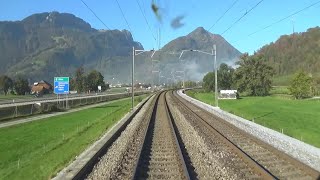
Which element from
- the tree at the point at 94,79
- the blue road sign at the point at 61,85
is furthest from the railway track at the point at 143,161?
the tree at the point at 94,79

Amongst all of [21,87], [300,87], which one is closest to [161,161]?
[300,87]

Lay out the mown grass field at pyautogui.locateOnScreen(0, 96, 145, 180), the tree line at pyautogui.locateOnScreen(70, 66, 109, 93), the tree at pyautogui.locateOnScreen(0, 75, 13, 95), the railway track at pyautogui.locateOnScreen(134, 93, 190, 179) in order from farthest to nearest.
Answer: the tree at pyautogui.locateOnScreen(0, 75, 13, 95), the tree line at pyautogui.locateOnScreen(70, 66, 109, 93), the mown grass field at pyautogui.locateOnScreen(0, 96, 145, 180), the railway track at pyautogui.locateOnScreen(134, 93, 190, 179)

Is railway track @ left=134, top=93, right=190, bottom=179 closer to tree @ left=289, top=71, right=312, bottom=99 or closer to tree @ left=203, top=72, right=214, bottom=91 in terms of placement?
tree @ left=289, top=71, right=312, bottom=99

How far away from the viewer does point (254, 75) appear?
12781cm

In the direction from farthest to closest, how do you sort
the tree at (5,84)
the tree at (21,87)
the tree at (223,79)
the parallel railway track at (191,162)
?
1. the tree at (5,84)
2. the tree at (21,87)
3. the tree at (223,79)
4. the parallel railway track at (191,162)

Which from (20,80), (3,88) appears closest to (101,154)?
(20,80)

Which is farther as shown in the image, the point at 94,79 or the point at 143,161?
the point at 94,79

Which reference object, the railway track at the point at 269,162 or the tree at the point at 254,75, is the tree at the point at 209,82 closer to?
the tree at the point at 254,75

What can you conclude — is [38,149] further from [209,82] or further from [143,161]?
[209,82]

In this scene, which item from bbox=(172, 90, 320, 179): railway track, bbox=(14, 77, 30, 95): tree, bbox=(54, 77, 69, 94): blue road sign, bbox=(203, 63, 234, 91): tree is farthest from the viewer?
bbox=(14, 77, 30, 95): tree

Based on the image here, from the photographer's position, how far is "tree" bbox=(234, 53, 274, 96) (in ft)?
418

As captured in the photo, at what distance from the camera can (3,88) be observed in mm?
176250

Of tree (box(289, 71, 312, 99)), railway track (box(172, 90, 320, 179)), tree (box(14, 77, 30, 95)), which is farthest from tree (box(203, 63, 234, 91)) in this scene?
railway track (box(172, 90, 320, 179))

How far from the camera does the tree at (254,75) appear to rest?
5020 inches
